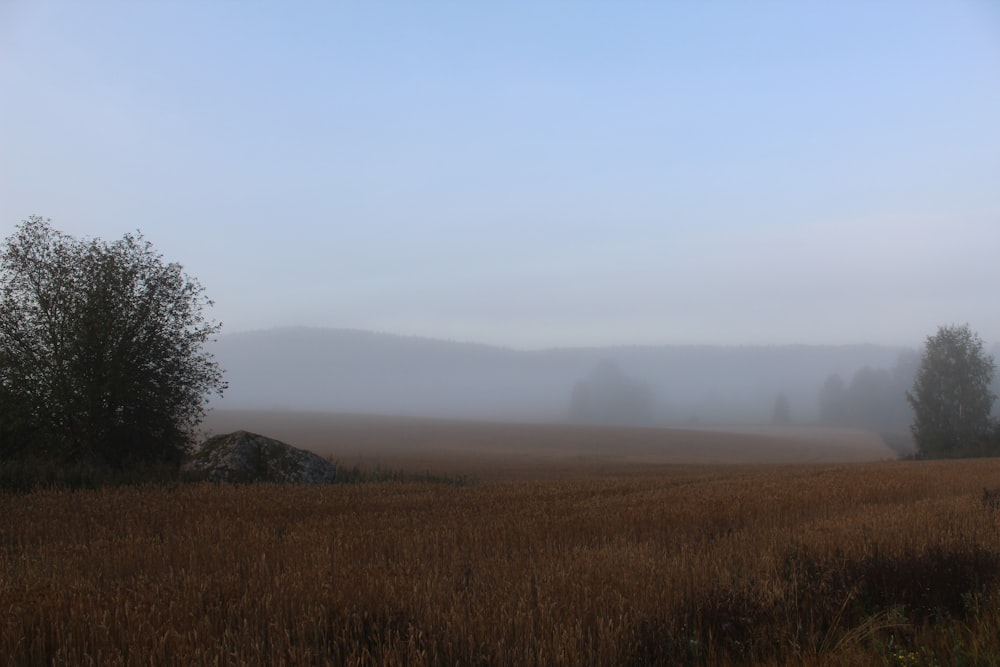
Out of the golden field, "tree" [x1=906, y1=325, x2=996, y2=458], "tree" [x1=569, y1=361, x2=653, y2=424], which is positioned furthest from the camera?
"tree" [x1=569, y1=361, x2=653, y2=424]

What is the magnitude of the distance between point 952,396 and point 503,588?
2441 inches

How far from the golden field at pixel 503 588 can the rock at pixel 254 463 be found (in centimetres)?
810

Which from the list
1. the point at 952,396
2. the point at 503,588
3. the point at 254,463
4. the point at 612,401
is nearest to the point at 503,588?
the point at 503,588

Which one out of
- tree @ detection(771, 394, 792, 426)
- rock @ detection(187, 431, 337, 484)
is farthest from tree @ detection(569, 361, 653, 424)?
rock @ detection(187, 431, 337, 484)

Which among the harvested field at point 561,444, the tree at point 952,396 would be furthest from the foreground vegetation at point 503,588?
the tree at point 952,396

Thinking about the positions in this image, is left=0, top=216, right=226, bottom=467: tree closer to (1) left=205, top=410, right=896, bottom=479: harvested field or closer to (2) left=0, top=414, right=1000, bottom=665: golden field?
(2) left=0, top=414, right=1000, bottom=665: golden field

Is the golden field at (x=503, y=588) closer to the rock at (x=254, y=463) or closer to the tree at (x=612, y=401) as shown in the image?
the rock at (x=254, y=463)

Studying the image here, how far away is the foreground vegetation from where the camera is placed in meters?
4.53

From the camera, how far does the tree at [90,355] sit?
62.2 ft

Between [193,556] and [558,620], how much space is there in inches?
183

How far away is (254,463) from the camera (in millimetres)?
19625

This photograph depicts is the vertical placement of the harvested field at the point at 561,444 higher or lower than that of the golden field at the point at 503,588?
lower

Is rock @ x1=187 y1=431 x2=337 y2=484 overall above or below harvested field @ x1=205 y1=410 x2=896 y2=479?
above

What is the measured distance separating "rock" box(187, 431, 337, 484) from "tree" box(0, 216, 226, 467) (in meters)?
2.33
